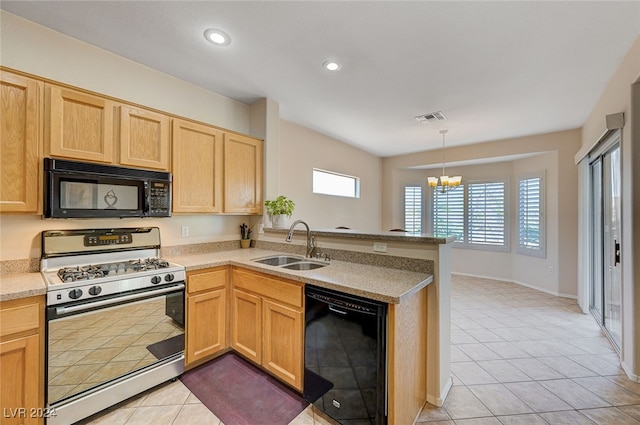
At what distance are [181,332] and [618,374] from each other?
146 inches

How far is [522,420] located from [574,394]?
0.64 metres

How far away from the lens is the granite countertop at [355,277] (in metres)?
1.56

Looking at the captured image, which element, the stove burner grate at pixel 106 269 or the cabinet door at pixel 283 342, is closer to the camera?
the stove burner grate at pixel 106 269

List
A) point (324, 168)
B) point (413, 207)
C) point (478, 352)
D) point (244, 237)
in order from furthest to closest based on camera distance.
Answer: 1. point (413, 207)
2. point (324, 168)
3. point (244, 237)
4. point (478, 352)

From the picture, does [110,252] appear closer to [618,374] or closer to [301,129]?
[301,129]

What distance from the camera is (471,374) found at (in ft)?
7.53

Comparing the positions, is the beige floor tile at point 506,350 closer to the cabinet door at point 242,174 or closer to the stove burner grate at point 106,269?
the cabinet door at point 242,174

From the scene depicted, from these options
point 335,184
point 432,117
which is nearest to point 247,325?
point 335,184

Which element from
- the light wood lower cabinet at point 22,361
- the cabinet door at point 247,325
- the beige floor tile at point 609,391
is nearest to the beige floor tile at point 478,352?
the beige floor tile at point 609,391

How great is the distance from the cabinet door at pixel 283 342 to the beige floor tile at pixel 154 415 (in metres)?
0.68

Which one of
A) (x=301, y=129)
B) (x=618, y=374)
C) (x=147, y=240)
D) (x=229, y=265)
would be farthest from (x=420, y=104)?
(x=147, y=240)

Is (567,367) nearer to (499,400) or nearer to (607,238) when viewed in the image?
(499,400)

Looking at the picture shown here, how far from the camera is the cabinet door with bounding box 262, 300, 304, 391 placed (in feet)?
6.28

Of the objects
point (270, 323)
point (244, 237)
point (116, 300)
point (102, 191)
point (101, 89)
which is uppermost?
point (101, 89)
